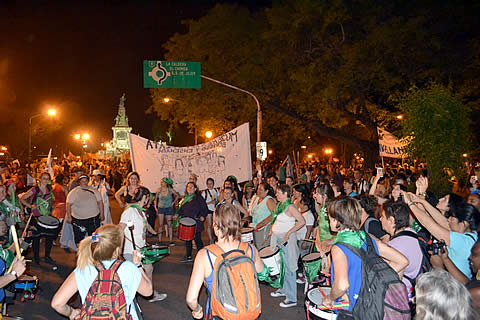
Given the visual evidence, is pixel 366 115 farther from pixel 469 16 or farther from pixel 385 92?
pixel 469 16

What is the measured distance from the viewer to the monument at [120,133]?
11741cm

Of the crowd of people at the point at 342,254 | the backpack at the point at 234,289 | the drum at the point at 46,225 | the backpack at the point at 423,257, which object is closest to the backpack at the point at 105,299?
the crowd of people at the point at 342,254

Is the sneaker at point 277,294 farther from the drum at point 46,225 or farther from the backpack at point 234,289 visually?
the drum at point 46,225

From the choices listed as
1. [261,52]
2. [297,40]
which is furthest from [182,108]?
[297,40]

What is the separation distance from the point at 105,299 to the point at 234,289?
0.91 metres

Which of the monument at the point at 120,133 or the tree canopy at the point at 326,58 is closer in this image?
the tree canopy at the point at 326,58

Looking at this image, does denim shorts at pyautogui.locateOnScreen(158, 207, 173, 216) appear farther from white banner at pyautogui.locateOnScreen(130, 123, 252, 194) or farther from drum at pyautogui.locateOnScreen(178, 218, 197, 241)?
drum at pyautogui.locateOnScreen(178, 218, 197, 241)

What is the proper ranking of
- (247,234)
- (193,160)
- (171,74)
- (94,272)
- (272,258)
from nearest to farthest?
1. (94,272)
2. (272,258)
3. (247,234)
4. (193,160)
5. (171,74)

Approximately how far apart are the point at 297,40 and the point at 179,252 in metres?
13.1

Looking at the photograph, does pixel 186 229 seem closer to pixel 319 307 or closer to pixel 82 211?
pixel 82 211

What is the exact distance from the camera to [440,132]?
1001 centimetres

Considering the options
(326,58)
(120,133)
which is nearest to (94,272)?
(326,58)

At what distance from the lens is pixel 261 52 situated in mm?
20578

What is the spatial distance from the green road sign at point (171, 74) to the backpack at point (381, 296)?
45.7 feet
